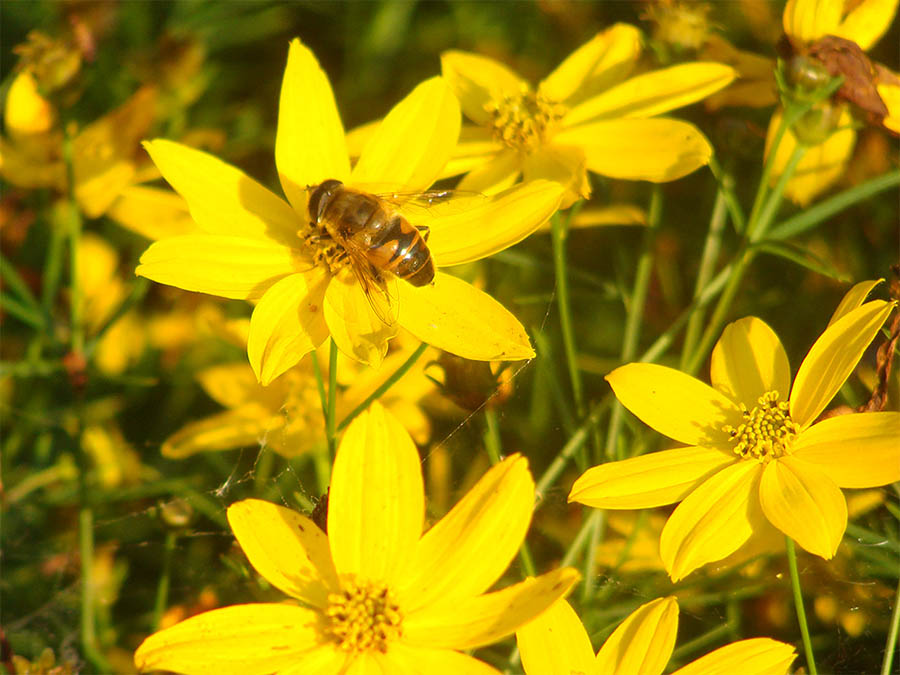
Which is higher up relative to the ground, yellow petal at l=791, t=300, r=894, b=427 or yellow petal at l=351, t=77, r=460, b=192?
yellow petal at l=351, t=77, r=460, b=192

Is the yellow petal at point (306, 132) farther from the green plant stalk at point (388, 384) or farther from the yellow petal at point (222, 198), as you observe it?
the green plant stalk at point (388, 384)

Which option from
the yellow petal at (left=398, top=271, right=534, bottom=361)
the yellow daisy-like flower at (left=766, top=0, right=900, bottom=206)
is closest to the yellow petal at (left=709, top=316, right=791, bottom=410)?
the yellow petal at (left=398, top=271, right=534, bottom=361)

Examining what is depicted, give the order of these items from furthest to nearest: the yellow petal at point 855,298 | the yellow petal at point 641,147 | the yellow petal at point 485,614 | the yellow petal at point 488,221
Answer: the yellow petal at point 641,147 → the yellow petal at point 488,221 → the yellow petal at point 855,298 → the yellow petal at point 485,614

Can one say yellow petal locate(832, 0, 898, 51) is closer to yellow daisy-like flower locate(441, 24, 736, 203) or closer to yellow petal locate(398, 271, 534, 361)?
yellow daisy-like flower locate(441, 24, 736, 203)

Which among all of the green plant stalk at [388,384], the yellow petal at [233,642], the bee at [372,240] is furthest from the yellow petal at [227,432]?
the yellow petal at [233,642]

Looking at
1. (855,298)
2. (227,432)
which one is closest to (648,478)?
(855,298)
